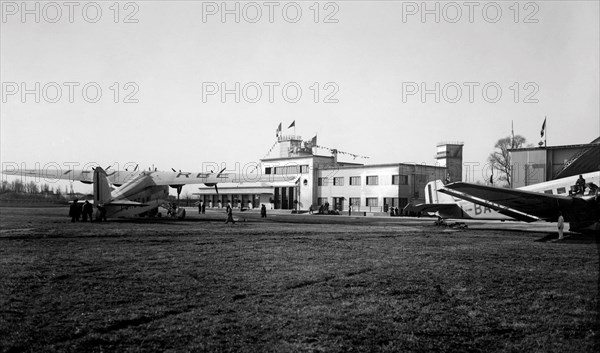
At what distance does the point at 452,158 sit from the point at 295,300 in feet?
210

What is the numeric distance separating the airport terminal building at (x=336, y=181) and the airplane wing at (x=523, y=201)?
36923 mm

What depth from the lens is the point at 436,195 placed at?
2947 centimetres

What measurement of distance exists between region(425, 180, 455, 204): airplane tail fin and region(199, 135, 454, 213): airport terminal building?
29747 millimetres

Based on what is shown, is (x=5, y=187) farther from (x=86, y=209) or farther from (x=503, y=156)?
(x=503, y=156)

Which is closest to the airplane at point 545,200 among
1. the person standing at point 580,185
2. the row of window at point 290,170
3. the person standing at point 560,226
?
the person standing at point 580,185

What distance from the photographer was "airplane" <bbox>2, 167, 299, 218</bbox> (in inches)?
1245

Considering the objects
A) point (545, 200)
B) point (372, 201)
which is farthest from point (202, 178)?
point (372, 201)

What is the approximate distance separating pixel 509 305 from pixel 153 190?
3167 cm

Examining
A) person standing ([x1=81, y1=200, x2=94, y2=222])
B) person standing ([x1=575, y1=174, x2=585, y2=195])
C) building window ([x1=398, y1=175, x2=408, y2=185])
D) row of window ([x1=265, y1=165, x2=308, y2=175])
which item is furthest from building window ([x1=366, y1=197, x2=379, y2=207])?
person standing ([x1=575, y1=174, x2=585, y2=195])

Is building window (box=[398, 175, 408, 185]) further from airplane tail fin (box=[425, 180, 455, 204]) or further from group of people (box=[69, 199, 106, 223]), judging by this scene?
group of people (box=[69, 199, 106, 223])

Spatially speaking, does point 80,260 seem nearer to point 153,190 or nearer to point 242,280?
point 242,280

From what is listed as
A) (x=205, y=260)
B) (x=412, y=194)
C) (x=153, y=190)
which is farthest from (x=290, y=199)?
(x=205, y=260)

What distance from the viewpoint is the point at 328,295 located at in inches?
355

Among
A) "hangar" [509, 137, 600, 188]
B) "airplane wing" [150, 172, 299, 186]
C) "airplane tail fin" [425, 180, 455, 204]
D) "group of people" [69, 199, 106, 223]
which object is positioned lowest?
"group of people" [69, 199, 106, 223]
